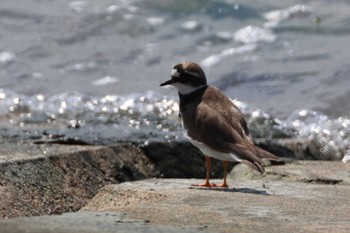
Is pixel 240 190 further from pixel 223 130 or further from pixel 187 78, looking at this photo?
pixel 187 78

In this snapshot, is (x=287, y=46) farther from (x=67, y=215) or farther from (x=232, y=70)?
(x=67, y=215)

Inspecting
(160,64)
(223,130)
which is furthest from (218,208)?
(160,64)

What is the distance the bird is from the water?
3.55 ft

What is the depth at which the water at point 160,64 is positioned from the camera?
8969 mm

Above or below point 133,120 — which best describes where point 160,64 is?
above

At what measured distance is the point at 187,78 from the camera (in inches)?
261

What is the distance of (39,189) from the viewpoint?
585cm

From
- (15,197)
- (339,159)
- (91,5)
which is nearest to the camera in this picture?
(15,197)

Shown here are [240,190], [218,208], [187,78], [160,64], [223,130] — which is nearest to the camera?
[218,208]

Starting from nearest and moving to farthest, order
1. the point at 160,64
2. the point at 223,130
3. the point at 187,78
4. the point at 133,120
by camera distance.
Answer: the point at 223,130 < the point at 187,78 < the point at 133,120 < the point at 160,64

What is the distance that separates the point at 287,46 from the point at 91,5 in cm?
293

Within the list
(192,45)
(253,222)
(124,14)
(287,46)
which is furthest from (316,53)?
(253,222)

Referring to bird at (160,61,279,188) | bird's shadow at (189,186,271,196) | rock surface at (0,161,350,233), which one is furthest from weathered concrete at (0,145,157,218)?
bird's shadow at (189,186,271,196)

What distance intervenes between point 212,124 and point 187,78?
1.94 feet
